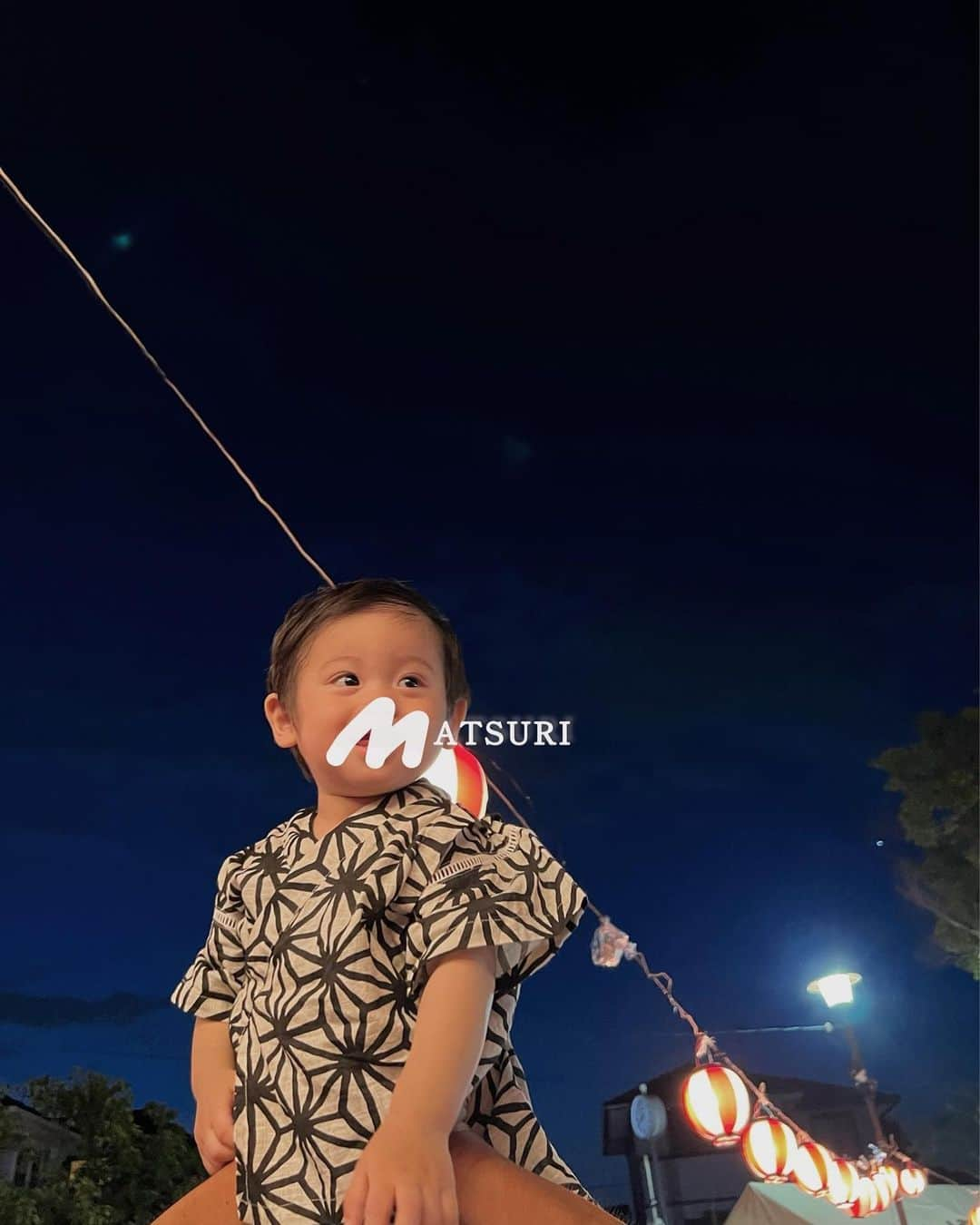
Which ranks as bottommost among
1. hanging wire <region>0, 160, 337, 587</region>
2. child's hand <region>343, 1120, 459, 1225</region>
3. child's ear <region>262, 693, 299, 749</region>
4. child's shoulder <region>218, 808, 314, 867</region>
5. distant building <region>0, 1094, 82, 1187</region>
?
child's hand <region>343, 1120, 459, 1225</region>

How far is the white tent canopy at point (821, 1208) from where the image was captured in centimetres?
600

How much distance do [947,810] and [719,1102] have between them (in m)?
3.26

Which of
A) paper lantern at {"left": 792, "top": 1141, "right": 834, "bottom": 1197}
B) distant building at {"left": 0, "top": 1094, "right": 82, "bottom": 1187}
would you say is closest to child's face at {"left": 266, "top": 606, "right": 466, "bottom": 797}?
paper lantern at {"left": 792, "top": 1141, "right": 834, "bottom": 1197}

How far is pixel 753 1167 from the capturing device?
516 cm

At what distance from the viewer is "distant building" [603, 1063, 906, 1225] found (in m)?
9.30

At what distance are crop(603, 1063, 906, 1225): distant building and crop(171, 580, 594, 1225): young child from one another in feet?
31.7

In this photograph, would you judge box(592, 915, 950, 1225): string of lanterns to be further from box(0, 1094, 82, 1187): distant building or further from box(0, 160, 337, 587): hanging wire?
box(0, 1094, 82, 1187): distant building

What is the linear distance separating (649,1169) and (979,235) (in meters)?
9.24

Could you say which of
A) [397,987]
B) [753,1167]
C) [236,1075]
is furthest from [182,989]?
[753,1167]

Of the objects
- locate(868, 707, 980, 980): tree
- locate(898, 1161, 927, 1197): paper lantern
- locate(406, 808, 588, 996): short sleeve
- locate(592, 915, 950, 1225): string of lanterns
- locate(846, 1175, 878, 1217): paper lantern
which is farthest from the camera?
locate(868, 707, 980, 980): tree

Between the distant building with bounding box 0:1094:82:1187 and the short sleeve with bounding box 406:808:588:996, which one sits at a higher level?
the distant building with bounding box 0:1094:82:1187

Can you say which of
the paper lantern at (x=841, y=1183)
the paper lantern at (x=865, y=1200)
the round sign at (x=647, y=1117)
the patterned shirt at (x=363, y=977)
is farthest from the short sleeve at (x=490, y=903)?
the round sign at (x=647, y=1117)

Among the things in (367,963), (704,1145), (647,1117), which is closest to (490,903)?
(367,963)

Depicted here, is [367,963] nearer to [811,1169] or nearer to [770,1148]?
[770,1148]
